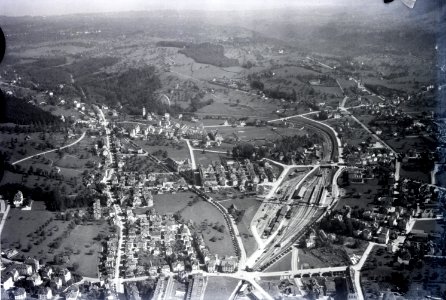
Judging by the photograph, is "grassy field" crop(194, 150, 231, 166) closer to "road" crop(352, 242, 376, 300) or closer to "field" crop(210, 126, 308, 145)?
"field" crop(210, 126, 308, 145)

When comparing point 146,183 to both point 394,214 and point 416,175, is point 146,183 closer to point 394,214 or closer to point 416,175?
point 394,214

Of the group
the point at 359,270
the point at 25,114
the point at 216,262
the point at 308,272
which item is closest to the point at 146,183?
the point at 216,262

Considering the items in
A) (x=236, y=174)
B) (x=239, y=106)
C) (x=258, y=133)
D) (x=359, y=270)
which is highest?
(x=239, y=106)

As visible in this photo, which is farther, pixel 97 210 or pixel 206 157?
pixel 206 157

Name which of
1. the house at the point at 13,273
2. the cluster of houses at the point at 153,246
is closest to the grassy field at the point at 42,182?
the cluster of houses at the point at 153,246

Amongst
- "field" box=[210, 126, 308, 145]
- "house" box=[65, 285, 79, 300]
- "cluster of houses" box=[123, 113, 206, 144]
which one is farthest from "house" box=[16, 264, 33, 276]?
"field" box=[210, 126, 308, 145]

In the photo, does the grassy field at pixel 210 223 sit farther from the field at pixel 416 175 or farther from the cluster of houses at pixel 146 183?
the field at pixel 416 175

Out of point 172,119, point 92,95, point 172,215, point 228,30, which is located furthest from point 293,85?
point 172,215
